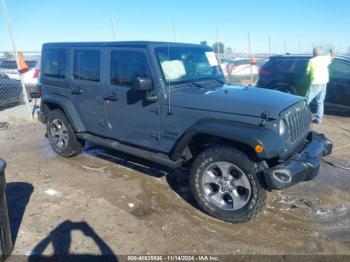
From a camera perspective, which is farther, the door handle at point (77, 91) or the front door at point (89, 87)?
the door handle at point (77, 91)

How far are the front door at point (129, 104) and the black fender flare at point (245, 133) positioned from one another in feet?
2.64

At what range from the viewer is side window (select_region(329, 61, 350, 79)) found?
917 centimetres

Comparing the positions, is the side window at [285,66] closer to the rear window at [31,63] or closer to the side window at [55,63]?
the side window at [55,63]

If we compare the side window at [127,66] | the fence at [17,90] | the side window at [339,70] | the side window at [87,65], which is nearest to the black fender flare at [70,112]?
the side window at [87,65]

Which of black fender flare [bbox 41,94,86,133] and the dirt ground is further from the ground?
black fender flare [bbox 41,94,86,133]

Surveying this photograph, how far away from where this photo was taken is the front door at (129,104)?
4.42m

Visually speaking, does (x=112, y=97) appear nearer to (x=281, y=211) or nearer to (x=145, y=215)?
(x=145, y=215)

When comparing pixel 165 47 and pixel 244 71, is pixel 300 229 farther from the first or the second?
pixel 244 71

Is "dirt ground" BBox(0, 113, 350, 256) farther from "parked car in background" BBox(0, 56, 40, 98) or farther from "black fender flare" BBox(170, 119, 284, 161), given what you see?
"parked car in background" BBox(0, 56, 40, 98)

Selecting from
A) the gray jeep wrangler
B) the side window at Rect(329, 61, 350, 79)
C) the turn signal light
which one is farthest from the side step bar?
the side window at Rect(329, 61, 350, 79)

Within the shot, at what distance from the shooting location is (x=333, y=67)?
370 inches

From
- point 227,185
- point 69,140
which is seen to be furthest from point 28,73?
point 227,185

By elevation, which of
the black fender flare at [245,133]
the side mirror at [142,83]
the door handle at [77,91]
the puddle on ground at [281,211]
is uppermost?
the side mirror at [142,83]

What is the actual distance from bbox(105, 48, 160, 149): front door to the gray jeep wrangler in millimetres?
14
